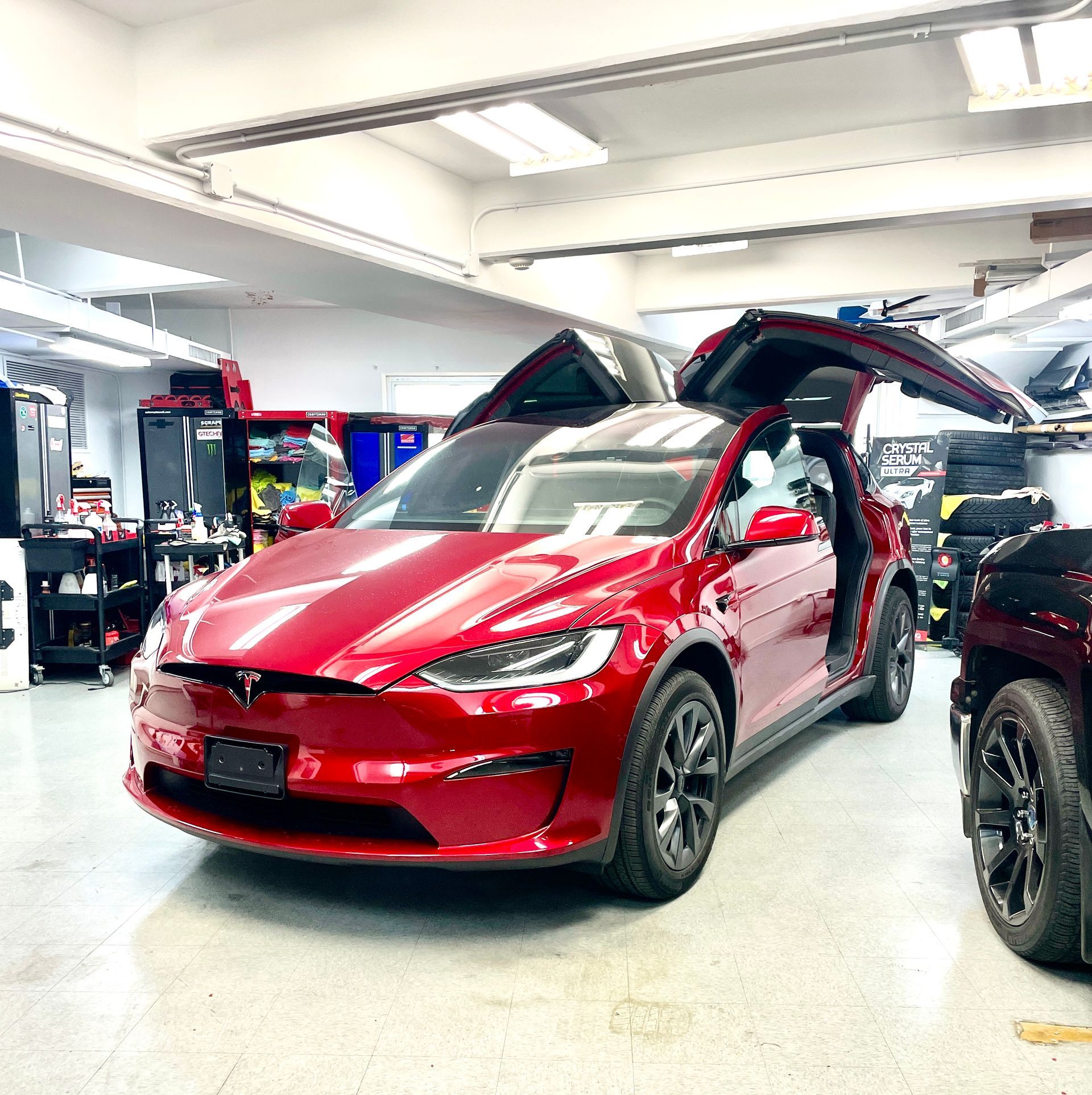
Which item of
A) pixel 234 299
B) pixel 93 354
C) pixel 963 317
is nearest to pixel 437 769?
pixel 93 354

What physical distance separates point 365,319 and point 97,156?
9189mm

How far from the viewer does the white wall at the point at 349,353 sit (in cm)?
1337

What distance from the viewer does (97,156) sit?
171 inches

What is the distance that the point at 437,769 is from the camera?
Answer: 6.68 feet

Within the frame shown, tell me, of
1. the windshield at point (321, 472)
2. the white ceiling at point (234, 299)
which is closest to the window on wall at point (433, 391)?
the white ceiling at point (234, 299)

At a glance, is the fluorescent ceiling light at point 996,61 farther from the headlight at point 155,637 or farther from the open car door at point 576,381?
the headlight at point 155,637

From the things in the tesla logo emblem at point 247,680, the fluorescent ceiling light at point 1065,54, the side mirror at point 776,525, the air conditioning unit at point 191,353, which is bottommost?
the tesla logo emblem at point 247,680

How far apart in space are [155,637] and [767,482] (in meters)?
1.96

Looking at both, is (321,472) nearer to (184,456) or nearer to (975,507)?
(184,456)

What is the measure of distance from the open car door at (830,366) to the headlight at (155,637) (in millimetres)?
2076

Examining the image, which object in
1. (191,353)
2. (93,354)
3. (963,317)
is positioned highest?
(963,317)

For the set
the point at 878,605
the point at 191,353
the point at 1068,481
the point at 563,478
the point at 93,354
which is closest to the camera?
the point at 563,478

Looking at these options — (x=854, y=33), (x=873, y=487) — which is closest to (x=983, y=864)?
(x=873, y=487)

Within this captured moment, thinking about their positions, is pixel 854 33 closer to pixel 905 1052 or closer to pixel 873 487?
pixel 873 487
